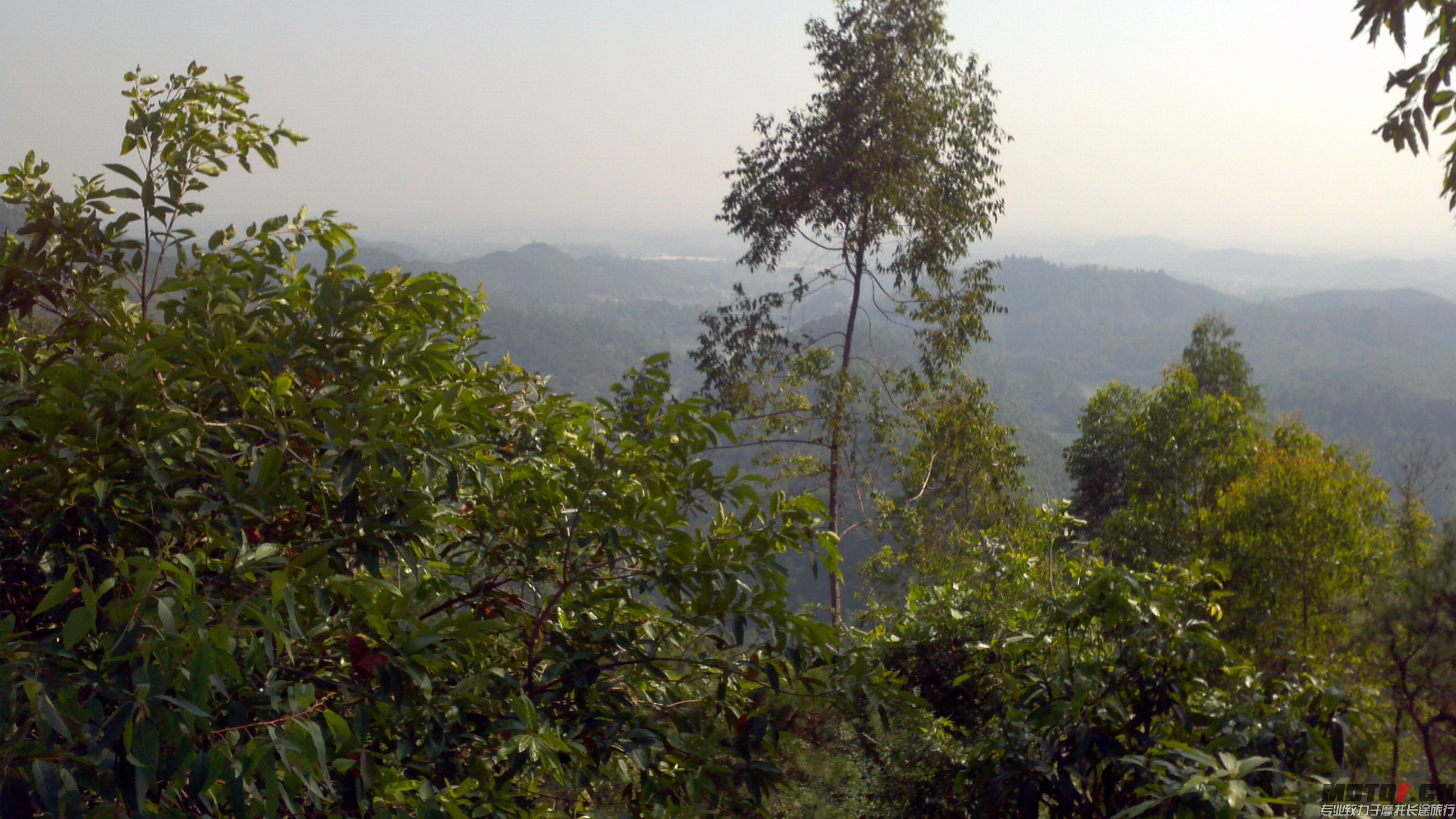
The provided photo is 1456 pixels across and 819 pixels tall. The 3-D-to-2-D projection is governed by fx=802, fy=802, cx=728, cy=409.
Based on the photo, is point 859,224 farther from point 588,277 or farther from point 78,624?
point 588,277

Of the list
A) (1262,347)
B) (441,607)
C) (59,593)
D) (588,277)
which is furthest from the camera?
(588,277)

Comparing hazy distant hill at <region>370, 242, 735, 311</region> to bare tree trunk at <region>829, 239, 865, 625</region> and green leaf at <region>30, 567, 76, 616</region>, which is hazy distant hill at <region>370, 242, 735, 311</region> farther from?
green leaf at <region>30, 567, 76, 616</region>

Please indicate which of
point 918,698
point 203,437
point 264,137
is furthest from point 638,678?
point 264,137

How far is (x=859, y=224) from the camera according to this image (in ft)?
38.6

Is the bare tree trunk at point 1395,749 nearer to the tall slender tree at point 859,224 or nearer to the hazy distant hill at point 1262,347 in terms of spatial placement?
the tall slender tree at point 859,224

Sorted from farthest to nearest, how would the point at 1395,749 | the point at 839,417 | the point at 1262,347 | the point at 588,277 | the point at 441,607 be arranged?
1. the point at 588,277
2. the point at 1262,347
3. the point at 839,417
4. the point at 1395,749
5. the point at 441,607

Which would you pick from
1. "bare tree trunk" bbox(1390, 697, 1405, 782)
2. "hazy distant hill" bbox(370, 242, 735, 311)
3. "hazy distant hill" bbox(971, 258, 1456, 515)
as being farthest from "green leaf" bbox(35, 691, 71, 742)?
"hazy distant hill" bbox(370, 242, 735, 311)

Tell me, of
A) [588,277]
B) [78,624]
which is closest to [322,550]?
[78,624]

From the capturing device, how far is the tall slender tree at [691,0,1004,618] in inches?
434

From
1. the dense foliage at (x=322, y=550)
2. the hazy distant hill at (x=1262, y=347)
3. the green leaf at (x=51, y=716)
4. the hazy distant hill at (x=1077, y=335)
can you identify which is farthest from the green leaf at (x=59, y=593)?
the hazy distant hill at (x=1262, y=347)

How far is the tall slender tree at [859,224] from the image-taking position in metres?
11.0

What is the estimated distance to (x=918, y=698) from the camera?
203cm

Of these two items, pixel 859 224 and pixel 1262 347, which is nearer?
pixel 859 224

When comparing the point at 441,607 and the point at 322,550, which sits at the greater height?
the point at 322,550
